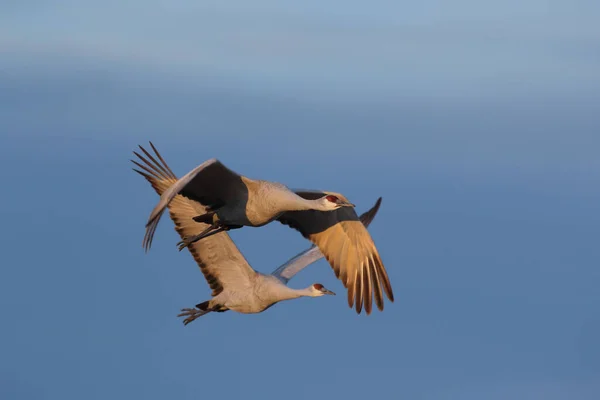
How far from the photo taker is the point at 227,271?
21500 mm

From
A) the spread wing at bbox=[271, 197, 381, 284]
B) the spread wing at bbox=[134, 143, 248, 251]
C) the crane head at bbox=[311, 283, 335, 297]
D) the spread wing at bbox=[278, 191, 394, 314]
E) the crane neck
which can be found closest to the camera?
the spread wing at bbox=[134, 143, 248, 251]

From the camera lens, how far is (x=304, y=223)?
20594 millimetres

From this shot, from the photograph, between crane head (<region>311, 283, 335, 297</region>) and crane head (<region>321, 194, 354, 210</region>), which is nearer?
crane head (<region>321, 194, 354, 210</region>)

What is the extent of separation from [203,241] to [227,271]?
2.08ft

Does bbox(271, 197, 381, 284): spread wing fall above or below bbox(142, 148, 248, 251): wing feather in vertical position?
below

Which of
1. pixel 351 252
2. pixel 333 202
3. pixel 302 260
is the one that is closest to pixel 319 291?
pixel 302 260

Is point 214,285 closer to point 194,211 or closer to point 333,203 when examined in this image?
point 194,211

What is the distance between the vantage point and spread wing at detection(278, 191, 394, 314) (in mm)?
20266

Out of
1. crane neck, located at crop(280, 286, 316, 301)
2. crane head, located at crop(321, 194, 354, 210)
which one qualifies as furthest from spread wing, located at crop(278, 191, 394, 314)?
crane head, located at crop(321, 194, 354, 210)

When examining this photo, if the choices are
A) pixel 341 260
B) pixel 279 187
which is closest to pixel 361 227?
pixel 341 260

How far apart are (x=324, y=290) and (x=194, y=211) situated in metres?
2.40

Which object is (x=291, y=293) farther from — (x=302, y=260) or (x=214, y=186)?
(x=214, y=186)

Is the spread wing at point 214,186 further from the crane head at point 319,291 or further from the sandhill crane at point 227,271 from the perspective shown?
the crane head at point 319,291

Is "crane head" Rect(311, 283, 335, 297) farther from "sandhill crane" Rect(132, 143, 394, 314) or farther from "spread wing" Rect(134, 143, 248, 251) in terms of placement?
"spread wing" Rect(134, 143, 248, 251)
